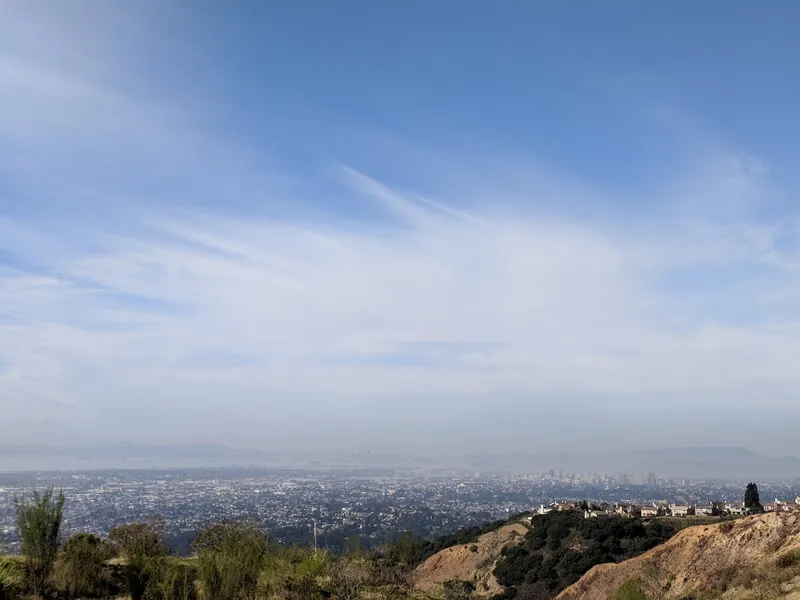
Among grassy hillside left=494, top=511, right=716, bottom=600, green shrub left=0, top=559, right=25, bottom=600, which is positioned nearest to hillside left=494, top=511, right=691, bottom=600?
grassy hillside left=494, top=511, right=716, bottom=600

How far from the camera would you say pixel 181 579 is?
2053 centimetres

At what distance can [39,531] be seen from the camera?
62.4 ft

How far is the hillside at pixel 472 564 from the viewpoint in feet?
170

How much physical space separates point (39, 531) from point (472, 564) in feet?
145

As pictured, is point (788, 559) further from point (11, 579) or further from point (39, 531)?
point (11, 579)

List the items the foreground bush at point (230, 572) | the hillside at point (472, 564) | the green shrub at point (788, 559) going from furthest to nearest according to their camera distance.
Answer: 1. the hillside at point (472, 564)
2. the green shrub at point (788, 559)
3. the foreground bush at point (230, 572)

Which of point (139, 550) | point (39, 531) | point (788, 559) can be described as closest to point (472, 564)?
point (788, 559)

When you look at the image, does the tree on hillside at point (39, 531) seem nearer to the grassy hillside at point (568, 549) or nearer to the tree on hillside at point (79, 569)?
the tree on hillside at point (79, 569)

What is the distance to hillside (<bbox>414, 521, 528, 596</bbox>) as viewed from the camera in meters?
51.7

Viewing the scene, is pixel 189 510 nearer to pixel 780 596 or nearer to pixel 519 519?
pixel 519 519

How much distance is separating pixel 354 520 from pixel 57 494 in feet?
287

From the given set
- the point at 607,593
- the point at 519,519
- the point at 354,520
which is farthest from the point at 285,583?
the point at 354,520

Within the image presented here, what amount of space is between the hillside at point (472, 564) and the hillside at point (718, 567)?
510 inches

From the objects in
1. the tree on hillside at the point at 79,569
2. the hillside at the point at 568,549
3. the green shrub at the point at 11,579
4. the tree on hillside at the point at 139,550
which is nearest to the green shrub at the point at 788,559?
the hillside at the point at 568,549
